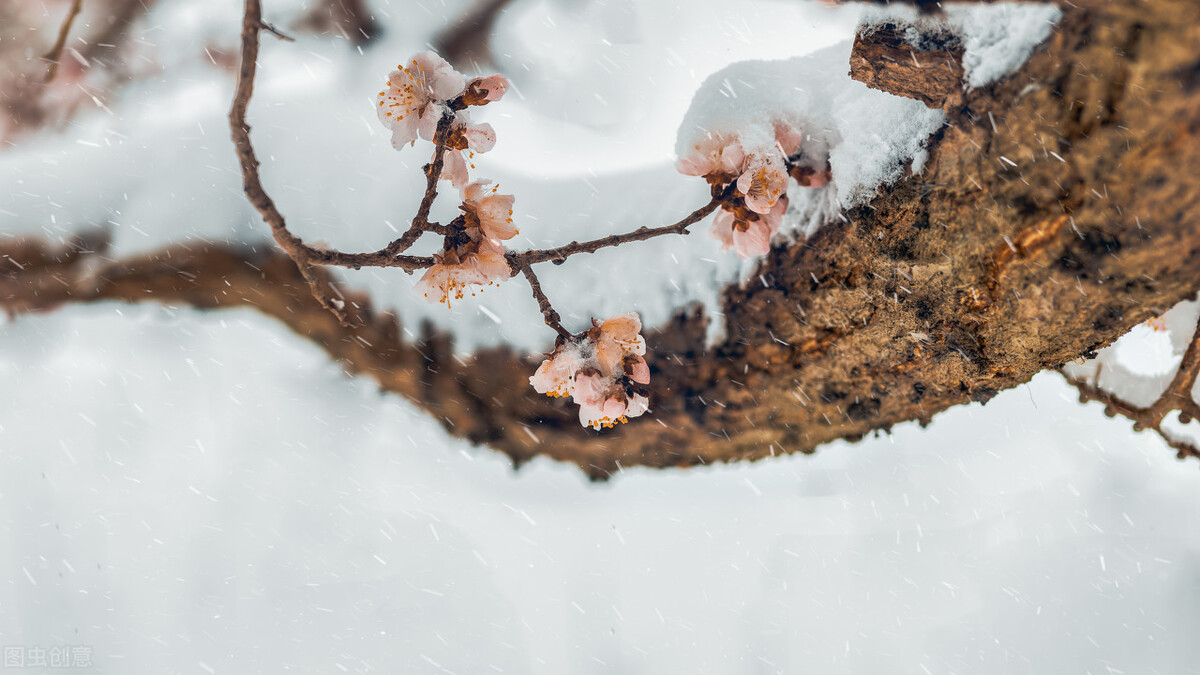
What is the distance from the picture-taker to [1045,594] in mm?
951

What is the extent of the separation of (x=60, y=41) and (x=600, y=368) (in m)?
0.90

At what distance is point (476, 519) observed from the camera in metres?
0.91

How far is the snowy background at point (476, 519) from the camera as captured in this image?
818mm

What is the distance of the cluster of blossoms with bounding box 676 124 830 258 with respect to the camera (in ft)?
1.51

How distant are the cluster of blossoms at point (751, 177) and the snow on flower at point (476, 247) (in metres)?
0.16

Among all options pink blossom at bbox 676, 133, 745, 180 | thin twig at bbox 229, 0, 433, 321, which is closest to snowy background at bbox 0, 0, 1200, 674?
pink blossom at bbox 676, 133, 745, 180

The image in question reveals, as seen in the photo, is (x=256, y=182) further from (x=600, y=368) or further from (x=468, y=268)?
(x=600, y=368)

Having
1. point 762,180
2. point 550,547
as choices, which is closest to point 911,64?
point 762,180

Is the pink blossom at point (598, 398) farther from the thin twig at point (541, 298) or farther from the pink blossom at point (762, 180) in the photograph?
the pink blossom at point (762, 180)

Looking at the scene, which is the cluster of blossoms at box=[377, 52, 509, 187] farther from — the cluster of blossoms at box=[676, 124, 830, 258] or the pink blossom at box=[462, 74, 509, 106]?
the cluster of blossoms at box=[676, 124, 830, 258]

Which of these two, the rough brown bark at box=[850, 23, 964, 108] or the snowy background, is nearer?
the rough brown bark at box=[850, 23, 964, 108]

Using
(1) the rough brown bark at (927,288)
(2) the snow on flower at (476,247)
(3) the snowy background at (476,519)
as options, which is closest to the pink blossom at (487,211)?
(2) the snow on flower at (476,247)

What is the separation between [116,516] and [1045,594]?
5.04 feet

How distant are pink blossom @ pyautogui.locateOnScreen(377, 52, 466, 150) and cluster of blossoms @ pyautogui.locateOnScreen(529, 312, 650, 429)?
0.19 meters
